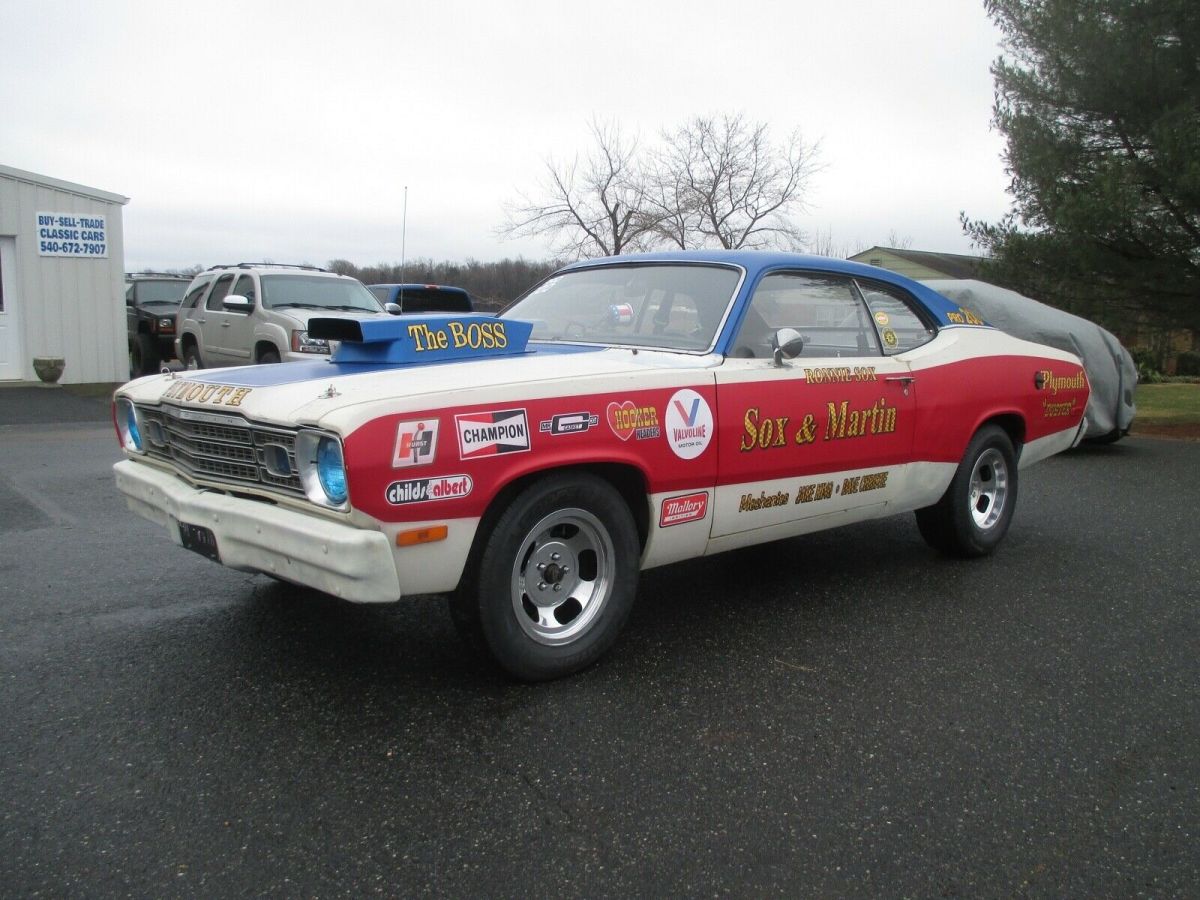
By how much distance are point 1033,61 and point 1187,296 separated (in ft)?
12.7

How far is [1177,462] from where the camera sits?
31.6 ft

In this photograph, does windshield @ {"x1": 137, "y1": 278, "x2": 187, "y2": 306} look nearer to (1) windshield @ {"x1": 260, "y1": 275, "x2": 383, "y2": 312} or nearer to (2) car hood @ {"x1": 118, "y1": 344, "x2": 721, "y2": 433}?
(1) windshield @ {"x1": 260, "y1": 275, "x2": 383, "y2": 312}

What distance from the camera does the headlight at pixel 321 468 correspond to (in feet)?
9.84

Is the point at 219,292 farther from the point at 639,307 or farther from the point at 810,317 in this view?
the point at 810,317

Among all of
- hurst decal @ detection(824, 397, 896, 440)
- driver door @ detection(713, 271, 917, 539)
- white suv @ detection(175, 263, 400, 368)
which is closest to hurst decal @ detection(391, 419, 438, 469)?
driver door @ detection(713, 271, 917, 539)

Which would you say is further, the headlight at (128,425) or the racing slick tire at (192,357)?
the racing slick tire at (192,357)

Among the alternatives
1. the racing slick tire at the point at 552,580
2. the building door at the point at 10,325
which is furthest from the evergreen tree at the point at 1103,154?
the building door at the point at 10,325

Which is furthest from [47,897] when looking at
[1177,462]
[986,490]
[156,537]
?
Result: [1177,462]

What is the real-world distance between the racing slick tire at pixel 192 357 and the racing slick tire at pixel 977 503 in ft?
36.6

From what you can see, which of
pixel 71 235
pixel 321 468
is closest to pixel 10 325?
pixel 71 235

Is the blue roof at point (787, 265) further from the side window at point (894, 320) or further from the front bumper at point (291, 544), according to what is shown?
the front bumper at point (291, 544)

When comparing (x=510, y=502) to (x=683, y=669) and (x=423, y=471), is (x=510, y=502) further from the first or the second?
(x=683, y=669)

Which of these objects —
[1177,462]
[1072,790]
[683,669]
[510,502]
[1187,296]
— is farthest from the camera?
[1187,296]

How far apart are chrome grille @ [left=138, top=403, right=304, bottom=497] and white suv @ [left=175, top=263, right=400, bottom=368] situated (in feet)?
23.2
